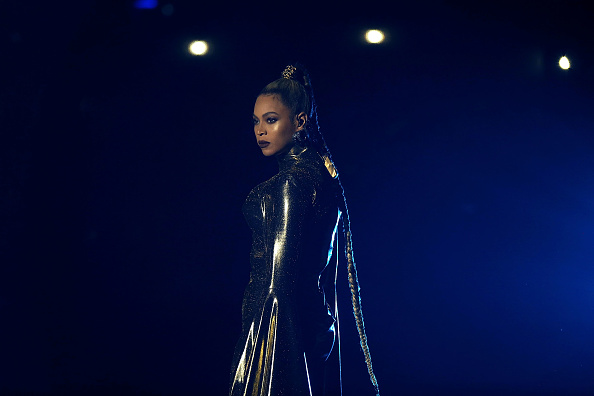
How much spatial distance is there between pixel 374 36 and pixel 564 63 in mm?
1608

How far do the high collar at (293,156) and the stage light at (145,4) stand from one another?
1670 mm

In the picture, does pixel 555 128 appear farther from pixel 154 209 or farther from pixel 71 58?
pixel 71 58

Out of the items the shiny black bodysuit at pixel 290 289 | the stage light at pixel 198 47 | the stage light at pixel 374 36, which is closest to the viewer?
the shiny black bodysuit at pixel 290 289

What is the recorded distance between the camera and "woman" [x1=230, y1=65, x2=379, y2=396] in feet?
5.42

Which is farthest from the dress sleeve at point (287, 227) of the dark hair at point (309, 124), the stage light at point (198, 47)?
the stage light at point (198, 47)

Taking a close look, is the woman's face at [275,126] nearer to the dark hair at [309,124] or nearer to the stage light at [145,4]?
the dark hair at [309,124]

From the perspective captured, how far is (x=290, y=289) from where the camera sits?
1.69 metres

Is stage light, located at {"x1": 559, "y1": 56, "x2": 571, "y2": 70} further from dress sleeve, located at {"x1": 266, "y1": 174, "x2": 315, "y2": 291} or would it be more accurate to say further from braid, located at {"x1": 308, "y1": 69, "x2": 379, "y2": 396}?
dress sleeve, located at {"x1": 266, "y1": 174, "x2": 315, "y2": 291}

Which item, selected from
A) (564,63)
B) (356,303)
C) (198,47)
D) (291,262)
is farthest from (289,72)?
(564,63)

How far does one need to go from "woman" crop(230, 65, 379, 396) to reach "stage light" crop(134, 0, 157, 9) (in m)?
1.44

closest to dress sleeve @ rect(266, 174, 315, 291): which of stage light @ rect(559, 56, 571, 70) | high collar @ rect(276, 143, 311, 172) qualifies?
high collar @ rect(276, 143, 311, 172)

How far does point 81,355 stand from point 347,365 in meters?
1.56

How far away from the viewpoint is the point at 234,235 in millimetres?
3162

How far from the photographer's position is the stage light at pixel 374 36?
11.3 ft
